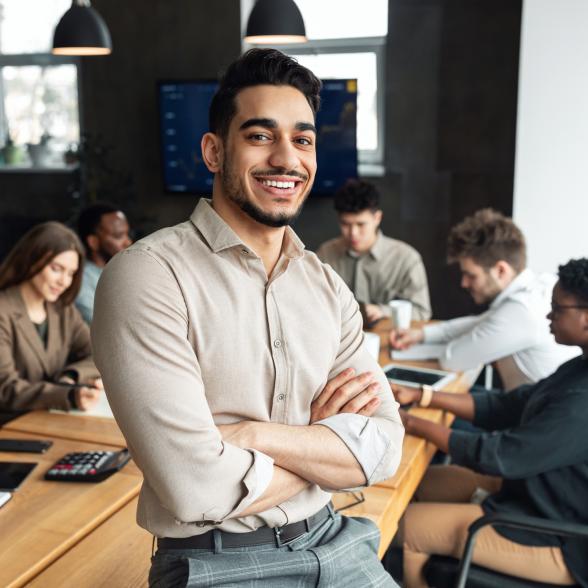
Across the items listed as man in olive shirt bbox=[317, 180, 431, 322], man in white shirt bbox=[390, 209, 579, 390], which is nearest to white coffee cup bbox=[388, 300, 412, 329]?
man in white shirt bbox=[390, 209, 579, 390]

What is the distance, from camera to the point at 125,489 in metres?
1.76

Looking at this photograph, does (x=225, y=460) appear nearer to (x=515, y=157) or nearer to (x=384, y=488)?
(x=384, y=488)

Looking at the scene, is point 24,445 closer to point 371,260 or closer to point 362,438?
point 362,438

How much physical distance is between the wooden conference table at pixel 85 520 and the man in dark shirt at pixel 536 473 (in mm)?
207

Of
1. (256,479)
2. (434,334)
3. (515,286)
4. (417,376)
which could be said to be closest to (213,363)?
(256,479)

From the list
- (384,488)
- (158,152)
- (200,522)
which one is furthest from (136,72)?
(200,522)

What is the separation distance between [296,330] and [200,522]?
36 centimetres

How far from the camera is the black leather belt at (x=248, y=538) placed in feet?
4.06

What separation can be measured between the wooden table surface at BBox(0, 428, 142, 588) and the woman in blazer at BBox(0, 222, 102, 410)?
72cm

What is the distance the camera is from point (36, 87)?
241 inches

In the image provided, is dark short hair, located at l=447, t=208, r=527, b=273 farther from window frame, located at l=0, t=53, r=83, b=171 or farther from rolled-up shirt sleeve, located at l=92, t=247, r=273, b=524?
window frame, located at l=0, t=53, r=83, b=171

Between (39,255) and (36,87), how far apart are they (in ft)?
12.6

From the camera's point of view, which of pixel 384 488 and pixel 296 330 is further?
pixel 384 488

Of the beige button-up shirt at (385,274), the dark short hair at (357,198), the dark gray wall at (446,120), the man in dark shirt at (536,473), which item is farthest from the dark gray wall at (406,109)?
the man in dark shirt at (536,473)
